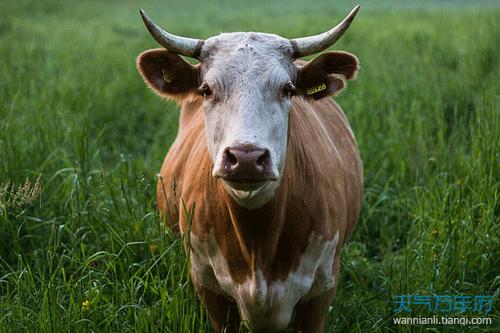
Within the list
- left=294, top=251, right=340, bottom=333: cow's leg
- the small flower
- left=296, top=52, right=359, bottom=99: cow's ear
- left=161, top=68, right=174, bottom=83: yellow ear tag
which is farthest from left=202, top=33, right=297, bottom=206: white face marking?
the small flower

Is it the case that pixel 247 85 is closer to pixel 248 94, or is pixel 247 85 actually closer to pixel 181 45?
pixel 248 94

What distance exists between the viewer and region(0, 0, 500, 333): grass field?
3412mm

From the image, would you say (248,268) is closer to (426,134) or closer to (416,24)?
(426,134)

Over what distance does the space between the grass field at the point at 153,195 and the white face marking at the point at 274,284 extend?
0.16 m

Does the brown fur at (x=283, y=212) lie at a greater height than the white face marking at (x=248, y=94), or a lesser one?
lesser

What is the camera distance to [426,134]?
5180mm

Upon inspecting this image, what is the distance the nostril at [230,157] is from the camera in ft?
8.57

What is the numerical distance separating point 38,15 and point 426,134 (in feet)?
46.4

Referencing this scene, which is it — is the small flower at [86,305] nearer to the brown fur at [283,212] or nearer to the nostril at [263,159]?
the brown fur at [283,212]

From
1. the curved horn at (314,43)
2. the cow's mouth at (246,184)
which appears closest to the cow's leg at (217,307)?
the cow's mouth at (246,184)

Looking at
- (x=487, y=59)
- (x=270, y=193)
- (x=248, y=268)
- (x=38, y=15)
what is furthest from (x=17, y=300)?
(x=38, y=15)

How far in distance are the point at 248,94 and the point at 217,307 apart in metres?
1.23

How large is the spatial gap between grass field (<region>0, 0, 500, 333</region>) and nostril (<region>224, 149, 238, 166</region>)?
828mm

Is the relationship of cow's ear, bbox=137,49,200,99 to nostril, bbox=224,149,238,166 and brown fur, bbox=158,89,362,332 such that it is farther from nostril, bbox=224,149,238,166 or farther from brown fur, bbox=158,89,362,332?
nostril, bbox=224,149,238,166
